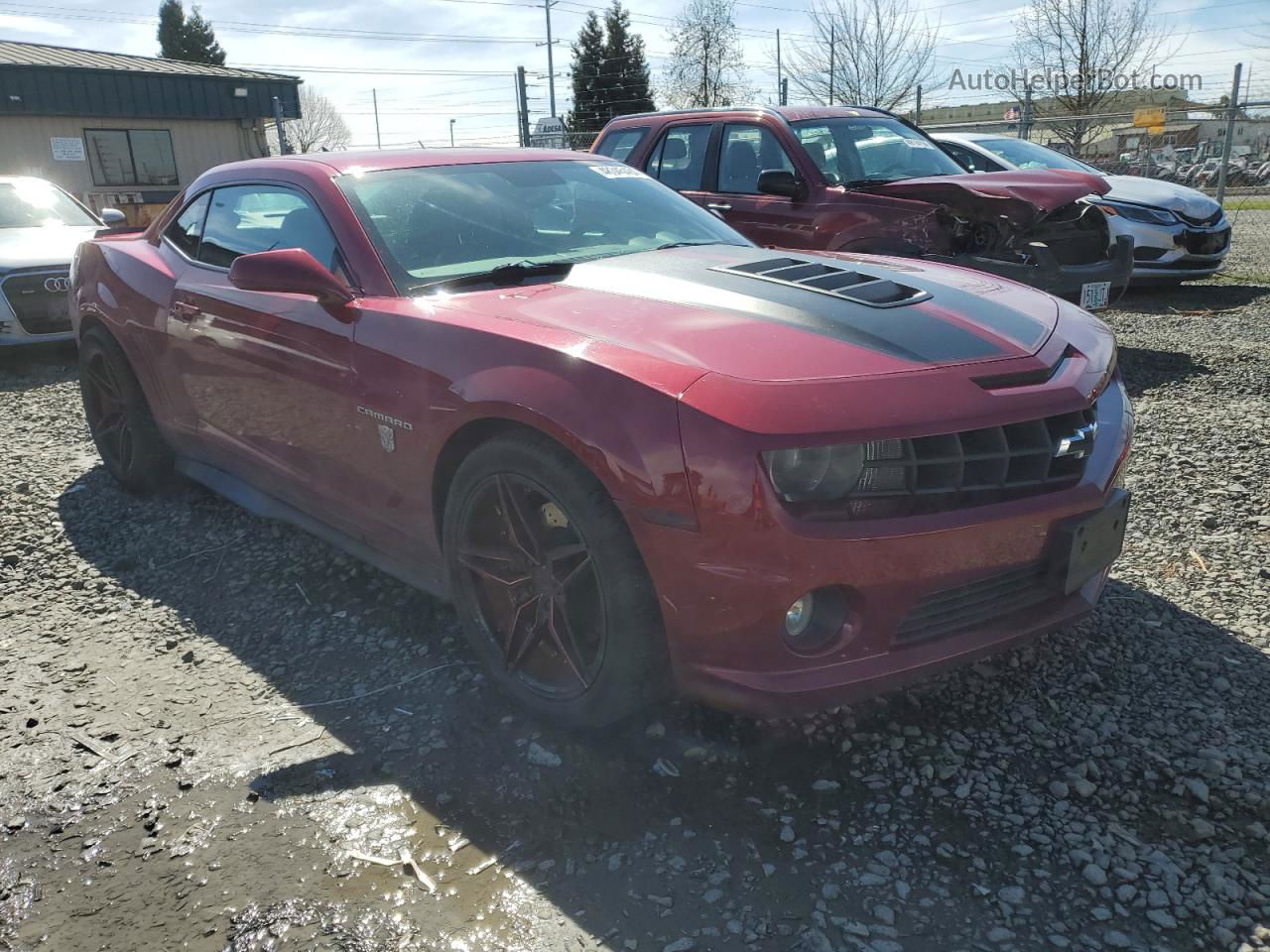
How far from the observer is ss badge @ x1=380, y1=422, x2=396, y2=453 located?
9.53 ft

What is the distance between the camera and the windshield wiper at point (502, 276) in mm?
3014

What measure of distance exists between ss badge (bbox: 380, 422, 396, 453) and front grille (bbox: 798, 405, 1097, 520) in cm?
131

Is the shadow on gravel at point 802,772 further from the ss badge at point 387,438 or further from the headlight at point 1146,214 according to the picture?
the headlight at point 1146,214

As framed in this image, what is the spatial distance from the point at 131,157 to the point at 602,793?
27.5m

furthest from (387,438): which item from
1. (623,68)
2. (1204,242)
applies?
(623,68)

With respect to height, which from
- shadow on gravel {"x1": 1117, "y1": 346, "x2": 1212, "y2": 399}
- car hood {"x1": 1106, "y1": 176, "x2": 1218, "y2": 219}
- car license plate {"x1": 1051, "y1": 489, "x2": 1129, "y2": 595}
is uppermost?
car hood {"x1": 1106, "y1": 176, "x2": 1218, "y2": 219}

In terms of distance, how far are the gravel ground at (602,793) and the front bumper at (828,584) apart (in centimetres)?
31

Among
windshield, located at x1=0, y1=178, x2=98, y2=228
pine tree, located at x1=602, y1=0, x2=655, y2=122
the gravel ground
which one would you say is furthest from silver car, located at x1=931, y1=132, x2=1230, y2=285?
pine tree, located at x1=602, y1=0, x2=655, y2=122

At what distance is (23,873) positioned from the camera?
88.8 inches

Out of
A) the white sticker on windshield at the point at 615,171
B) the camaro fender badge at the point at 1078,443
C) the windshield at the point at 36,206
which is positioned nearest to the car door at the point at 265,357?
the white sticker on windshield at the point at 615,171

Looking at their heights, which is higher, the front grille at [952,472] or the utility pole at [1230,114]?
the utility pole at [1230,114]

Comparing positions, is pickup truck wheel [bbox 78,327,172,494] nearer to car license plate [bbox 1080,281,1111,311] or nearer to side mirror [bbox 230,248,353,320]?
side mirror [bbox 230,248,353,320]

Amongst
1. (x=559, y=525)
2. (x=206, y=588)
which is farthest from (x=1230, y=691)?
(x=206, y=588)

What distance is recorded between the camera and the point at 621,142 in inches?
305
